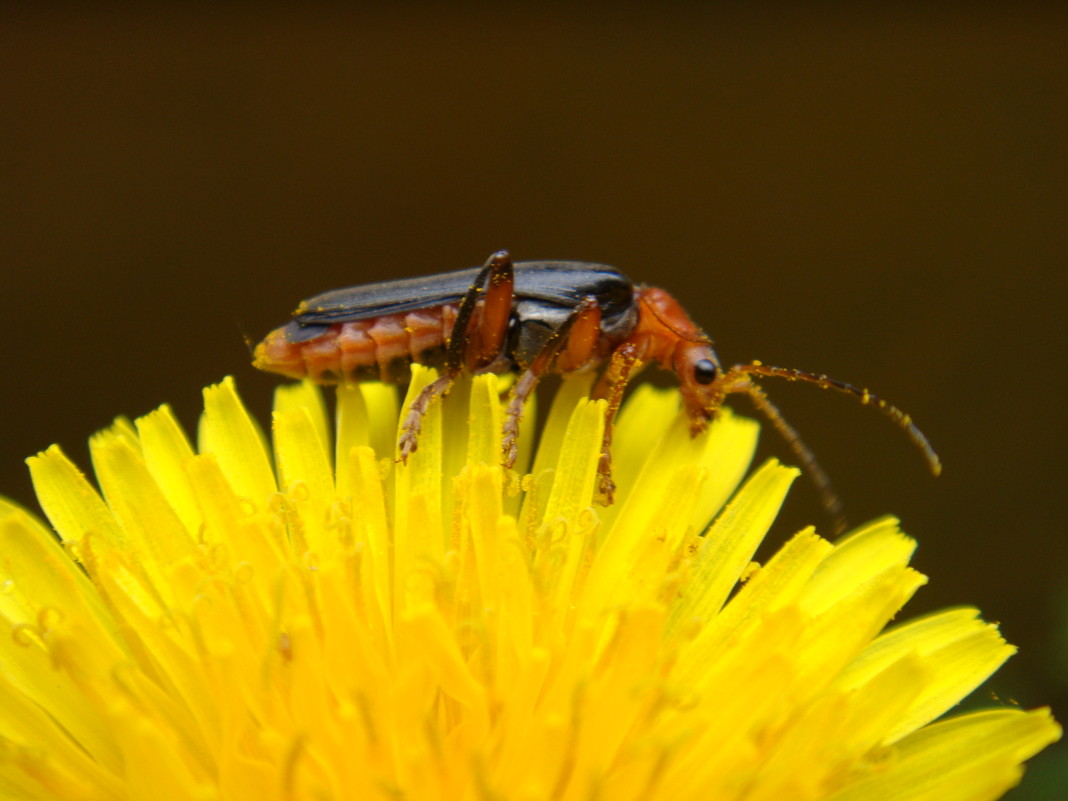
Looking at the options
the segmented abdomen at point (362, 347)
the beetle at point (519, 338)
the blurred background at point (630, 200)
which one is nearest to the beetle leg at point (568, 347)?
the beetle at point (519, 338)

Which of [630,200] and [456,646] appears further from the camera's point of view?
[630,200]

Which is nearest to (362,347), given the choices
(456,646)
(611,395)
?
(611,395)

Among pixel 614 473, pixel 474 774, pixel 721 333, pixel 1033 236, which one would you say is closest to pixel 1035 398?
pixel 1033 236

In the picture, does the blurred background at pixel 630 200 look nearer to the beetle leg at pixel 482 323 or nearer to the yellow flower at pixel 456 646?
the beetle leg at pixel 482 323

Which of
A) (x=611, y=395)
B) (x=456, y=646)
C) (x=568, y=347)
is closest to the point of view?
(x=456, y=646)

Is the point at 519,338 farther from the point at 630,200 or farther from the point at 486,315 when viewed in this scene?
the point at 630,200

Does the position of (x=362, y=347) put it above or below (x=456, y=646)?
above
